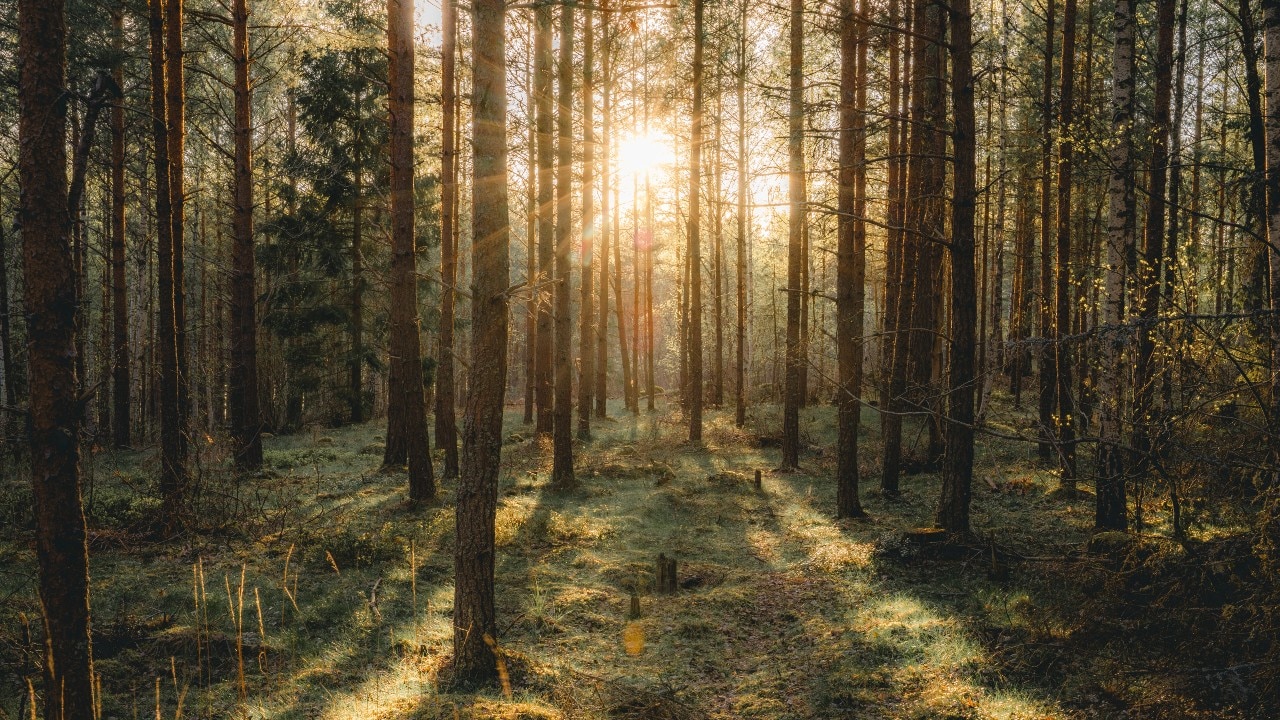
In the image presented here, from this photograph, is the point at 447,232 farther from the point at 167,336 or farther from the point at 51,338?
the point at 51,338

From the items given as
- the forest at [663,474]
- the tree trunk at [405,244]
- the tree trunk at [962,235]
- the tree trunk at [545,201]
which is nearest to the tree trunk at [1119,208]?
the forest at [663,474]

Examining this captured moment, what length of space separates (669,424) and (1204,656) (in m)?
18.9

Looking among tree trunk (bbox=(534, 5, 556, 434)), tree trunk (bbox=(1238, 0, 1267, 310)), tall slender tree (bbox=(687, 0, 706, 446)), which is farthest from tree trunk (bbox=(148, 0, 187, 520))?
tree trunk (bbox=(1238, 0, 1267, 310))

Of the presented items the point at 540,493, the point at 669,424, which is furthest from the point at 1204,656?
the point at 669,424

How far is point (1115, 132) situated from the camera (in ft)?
29.6

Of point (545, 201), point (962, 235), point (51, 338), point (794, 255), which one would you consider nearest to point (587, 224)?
point (545, 201)

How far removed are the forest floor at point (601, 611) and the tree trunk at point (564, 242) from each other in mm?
804

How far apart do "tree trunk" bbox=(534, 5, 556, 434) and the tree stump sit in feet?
11.9

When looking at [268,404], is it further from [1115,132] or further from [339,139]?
[1115,132]

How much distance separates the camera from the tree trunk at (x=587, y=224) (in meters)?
14.2

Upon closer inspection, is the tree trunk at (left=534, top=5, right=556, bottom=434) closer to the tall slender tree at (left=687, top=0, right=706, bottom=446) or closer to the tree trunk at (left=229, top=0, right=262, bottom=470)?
the tall slender tree at (left=687, top=0, right=706, bottom=446)

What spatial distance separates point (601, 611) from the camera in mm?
7621

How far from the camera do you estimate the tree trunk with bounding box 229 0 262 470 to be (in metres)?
13.5

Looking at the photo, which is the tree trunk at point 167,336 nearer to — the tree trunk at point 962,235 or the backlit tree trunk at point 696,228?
the tree trunk at point 962,235
